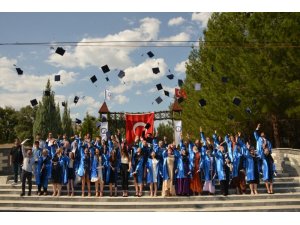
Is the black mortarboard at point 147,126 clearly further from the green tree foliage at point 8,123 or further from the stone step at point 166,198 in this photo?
the green tree foliage at point 8,123

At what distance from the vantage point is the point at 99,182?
35.8 feet

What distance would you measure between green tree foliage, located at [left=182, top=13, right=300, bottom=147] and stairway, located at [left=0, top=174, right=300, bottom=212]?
24.0ft

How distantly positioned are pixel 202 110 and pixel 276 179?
12.5 m

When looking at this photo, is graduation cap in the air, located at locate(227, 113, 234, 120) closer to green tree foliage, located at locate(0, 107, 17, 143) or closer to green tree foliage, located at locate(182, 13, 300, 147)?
green tree foliage, located at locate(182, 13, 300, 147)

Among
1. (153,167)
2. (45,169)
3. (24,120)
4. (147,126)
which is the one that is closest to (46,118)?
(24,120)

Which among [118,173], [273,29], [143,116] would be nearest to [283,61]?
[273,29]

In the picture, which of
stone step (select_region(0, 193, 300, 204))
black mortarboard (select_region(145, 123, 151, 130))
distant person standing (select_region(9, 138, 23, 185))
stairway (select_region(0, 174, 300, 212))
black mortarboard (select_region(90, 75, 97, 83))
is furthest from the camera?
black mortarboard (select_region(145, 123, 151, 130))

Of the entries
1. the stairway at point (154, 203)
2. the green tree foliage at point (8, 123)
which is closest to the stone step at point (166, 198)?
the stairway at point (154, 203)

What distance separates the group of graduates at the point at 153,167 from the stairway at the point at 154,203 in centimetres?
32

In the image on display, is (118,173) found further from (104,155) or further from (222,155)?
(222,155)

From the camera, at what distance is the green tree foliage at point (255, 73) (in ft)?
57.9

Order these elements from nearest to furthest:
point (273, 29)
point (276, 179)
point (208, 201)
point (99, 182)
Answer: point (208, 201)
point (99, 182)
point (276, 179)
point (273, 29)

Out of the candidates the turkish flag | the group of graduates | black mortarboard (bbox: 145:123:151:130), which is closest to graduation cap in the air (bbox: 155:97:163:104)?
black mortarboard (bbox: 145:123:151:130)

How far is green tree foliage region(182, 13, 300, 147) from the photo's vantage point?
57.9 ft
